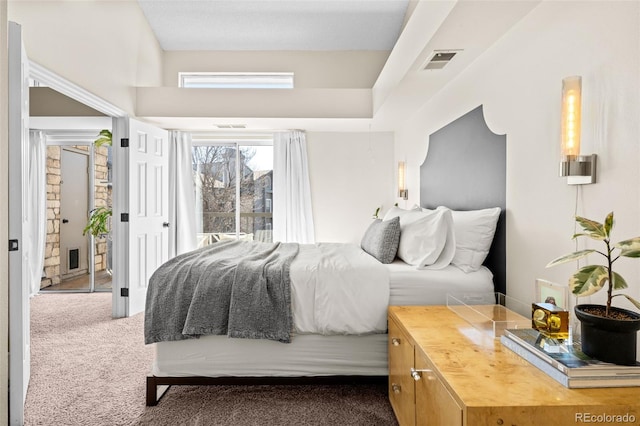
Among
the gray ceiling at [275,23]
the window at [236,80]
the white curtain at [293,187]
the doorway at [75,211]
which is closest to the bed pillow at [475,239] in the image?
the white curtain at [293,187]

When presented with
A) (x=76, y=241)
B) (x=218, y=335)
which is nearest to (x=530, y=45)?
(x=218, y=335)

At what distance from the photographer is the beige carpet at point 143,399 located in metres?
1.94

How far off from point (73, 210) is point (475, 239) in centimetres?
527

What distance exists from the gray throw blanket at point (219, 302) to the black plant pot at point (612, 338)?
139 centimetres

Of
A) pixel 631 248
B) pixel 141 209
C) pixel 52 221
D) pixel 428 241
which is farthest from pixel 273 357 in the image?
pixel 52 221

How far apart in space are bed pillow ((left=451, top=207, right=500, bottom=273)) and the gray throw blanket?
1086 mm

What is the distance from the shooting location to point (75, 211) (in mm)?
5121

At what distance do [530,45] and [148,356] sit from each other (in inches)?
128

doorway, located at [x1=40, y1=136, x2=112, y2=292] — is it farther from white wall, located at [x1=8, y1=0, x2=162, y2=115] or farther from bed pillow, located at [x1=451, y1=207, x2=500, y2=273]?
bed pillow, located at [x1=451, y1=207, x2=500, y2=273]

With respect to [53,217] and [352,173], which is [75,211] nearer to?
[53,217]

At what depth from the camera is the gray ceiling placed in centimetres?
418

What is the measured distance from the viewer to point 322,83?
489cm

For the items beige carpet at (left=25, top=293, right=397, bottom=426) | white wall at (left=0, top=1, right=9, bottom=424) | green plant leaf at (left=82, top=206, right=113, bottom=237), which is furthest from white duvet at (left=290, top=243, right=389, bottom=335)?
green plant leaf at (left=82, top=206, right=113, bottom=237)

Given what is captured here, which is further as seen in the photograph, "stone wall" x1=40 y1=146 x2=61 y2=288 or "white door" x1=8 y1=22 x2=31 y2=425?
"stone wall" x1=40 y1=146 x2=61 y2=288
